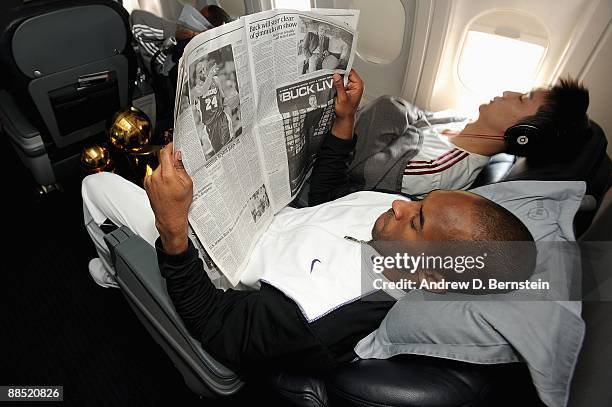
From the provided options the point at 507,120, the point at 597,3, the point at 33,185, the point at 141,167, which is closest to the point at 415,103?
the point at 507,120

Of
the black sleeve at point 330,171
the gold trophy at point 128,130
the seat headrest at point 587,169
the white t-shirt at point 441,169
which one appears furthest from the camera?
the gold trophy at point 128,130

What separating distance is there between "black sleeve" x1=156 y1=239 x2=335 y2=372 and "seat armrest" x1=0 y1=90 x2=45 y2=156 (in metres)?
1.33

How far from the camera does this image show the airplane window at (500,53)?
146 centimetres

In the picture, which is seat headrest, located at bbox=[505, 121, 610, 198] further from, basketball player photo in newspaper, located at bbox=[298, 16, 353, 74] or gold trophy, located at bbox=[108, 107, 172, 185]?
gold trophy, located at bbox=[108, 107, 172, 185]

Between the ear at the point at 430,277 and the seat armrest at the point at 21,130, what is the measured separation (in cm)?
180

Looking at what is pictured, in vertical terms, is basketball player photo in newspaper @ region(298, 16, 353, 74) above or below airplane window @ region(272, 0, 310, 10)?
above

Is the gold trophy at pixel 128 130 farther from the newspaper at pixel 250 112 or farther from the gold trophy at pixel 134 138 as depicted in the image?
the newspaper at pixel 250 112

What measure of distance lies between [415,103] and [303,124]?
2.94ft

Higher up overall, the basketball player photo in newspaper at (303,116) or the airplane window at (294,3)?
the airplane window at (294,3)

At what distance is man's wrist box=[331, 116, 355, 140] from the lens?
128 cm

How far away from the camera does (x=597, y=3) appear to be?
4.05 feet

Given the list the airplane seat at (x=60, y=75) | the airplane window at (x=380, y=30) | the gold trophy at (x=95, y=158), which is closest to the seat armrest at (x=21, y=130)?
the airplane seat at (x=60, y=75)

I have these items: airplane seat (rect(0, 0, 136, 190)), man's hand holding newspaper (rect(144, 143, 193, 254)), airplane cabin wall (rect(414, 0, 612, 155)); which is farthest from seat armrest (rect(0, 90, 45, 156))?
airplane cabin wall (rect(414, 0, 612, 155))

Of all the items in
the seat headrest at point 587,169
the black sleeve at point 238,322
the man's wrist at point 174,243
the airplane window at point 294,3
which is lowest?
the black sleeve at point 238,322
